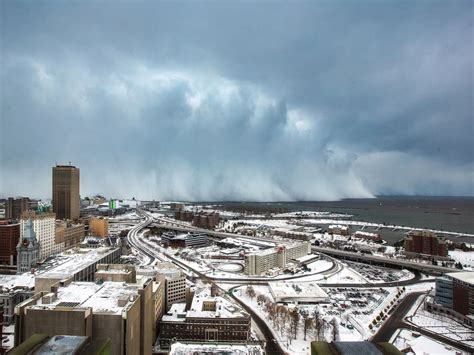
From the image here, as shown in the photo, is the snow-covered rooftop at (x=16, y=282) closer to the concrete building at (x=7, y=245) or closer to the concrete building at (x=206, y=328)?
the concrete building at (x=7, y=245)

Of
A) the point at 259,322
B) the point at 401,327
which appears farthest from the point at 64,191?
the point at 401,327

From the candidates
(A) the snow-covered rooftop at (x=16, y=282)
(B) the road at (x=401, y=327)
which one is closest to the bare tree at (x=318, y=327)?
(B) the road at (x=401, y=327)

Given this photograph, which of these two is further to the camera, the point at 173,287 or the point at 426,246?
the point at 426,246

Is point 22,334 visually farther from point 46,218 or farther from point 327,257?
point 327,257

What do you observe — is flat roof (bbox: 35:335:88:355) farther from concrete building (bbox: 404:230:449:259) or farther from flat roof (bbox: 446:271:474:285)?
concrete building (bbox: 404:230:449:259)

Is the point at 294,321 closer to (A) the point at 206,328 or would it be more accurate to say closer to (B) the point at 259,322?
(B) the point at 259,322

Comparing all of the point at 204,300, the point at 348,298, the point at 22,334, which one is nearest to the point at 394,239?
the point at 348,298
